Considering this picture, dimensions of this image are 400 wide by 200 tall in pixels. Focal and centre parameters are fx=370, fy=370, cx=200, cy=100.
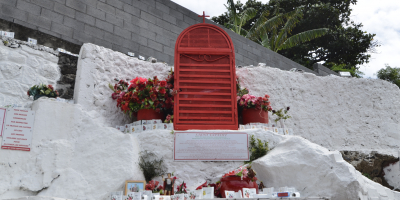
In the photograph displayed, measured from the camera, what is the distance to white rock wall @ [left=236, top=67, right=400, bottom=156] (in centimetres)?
689

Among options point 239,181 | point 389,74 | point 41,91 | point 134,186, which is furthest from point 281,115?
point 389,74

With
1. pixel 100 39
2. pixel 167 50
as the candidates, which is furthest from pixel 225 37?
pixel 100 39

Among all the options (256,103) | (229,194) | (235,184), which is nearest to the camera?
(229,194)

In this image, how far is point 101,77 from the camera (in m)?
5.83

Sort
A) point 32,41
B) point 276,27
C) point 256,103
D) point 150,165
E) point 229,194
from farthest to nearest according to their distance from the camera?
point 276,27, point 256,103, point 32,41, point 150,165, point 229,194

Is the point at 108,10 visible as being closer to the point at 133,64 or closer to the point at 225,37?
the point at 133,64

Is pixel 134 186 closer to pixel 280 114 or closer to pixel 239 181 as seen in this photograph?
pixel 239 181

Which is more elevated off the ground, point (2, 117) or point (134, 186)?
point (2, 117)

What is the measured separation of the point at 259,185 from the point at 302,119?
8.28ft

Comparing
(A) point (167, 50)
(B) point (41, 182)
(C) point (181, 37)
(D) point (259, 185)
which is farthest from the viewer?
(A) point (167, 50)

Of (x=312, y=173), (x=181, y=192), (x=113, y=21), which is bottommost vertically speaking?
(x=181, y=192)

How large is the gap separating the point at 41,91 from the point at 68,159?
1.05 meters

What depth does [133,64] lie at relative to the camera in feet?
20.9

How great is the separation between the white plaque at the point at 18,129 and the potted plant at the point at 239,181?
246 centimetres
